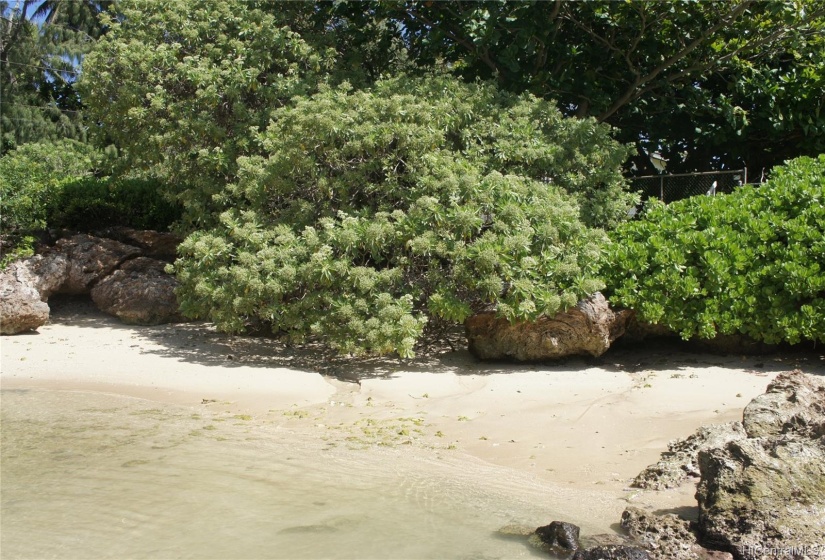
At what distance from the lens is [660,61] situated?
1256 cm

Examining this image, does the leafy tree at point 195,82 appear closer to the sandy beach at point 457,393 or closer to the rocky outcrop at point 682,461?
the sandy beach at point 457,393

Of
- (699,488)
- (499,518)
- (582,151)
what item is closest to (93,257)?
(582,151)

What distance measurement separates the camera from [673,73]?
12805 millimetres

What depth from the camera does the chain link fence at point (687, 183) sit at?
12.5m

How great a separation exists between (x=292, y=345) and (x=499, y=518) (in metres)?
5.37

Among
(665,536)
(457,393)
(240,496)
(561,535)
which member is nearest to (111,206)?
(457,393)

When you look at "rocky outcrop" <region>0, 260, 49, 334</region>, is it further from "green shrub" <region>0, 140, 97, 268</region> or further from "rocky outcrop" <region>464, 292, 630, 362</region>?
"rocky outcrop" <region>464, 292, 630, 362</region>

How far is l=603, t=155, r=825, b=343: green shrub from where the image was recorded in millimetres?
8398

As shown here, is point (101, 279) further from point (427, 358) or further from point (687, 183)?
point (687, 183)

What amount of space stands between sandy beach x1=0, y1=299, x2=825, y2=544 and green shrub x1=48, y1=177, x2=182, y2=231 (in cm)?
217

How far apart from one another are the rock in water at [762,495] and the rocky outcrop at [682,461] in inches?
23.1

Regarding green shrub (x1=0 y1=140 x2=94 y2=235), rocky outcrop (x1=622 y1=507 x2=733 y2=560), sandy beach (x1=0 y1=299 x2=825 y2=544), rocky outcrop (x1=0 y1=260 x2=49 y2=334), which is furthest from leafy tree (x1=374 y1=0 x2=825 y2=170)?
rocky outcrop (x1=622 y1=507 x2=733 y2=560)

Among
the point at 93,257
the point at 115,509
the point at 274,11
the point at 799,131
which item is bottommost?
the point at 115,509

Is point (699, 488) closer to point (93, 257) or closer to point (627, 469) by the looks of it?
point (627, 469)
